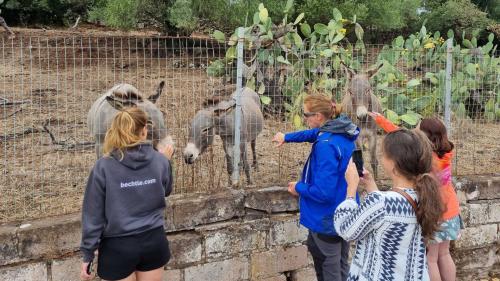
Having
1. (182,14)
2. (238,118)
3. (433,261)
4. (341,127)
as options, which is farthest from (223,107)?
(182,14)

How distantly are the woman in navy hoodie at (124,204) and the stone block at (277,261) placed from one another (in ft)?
5.95

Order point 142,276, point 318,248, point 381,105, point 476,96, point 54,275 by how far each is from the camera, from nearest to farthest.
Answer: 1. point 142,276
2. point 318,248
3. point 54,275
4. point 381,105
5. point 476,96

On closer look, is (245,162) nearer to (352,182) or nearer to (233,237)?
(233,237)

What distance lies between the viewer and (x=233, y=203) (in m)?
4.76

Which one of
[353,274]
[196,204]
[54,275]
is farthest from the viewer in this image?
[196,204]

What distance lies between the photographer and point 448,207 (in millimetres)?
3957

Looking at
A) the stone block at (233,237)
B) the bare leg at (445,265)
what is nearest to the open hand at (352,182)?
the bare leg at (445,265)

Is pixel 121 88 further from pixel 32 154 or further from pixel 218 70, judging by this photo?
pixel 218 70

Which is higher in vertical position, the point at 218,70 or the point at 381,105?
the point at 218,70

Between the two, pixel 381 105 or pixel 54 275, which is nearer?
pixel 54 275

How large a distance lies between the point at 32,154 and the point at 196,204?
3142mm

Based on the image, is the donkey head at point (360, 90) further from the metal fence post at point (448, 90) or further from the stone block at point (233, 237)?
the stone block at point (233, 237)

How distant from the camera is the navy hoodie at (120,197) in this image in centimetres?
290

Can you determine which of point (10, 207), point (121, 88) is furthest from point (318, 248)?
point (10, 207)
